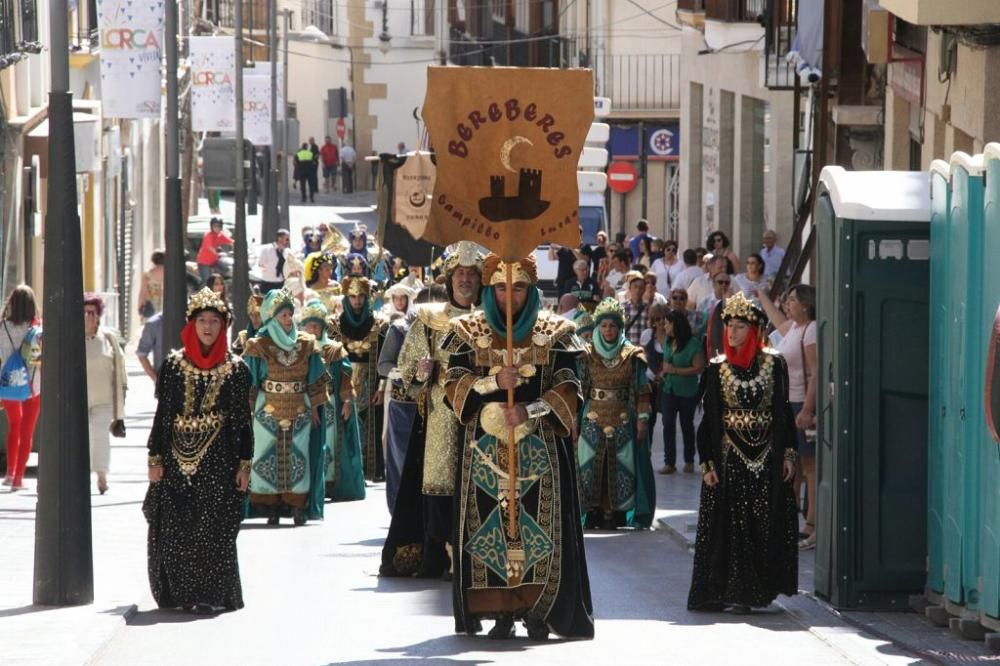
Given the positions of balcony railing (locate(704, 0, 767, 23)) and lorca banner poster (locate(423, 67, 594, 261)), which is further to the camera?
balcony railing (locate(704, 0, 767, 23))

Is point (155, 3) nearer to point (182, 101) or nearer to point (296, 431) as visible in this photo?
point (296, 431)

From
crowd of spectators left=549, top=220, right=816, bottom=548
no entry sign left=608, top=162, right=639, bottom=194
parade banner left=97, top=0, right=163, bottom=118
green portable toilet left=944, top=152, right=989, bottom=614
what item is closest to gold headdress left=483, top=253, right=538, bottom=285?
green portable toilet left=944, top=152, right=989, bottom=614

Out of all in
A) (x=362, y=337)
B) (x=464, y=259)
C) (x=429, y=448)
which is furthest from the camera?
(x=362, y=337)

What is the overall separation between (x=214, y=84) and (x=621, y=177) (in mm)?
14933

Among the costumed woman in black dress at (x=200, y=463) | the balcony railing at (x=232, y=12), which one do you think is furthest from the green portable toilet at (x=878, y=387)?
the balcony railing at (x=232, y=12)

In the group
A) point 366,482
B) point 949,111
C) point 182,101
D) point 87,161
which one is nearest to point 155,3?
point 87,161

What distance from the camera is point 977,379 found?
10.8 meters

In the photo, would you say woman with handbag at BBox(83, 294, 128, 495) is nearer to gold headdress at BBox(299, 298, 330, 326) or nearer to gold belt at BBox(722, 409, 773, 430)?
gold headdress at BBox(299, 298, 330, 326)

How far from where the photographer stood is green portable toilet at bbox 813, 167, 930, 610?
39.0ft

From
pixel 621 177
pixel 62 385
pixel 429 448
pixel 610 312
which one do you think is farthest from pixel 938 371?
pixel 621 177

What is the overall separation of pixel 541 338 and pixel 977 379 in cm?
203

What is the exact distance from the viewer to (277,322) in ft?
52.7

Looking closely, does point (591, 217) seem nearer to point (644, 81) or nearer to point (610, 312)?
point (644, 81)

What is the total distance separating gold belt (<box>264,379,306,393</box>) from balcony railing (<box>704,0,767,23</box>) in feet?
50.4
